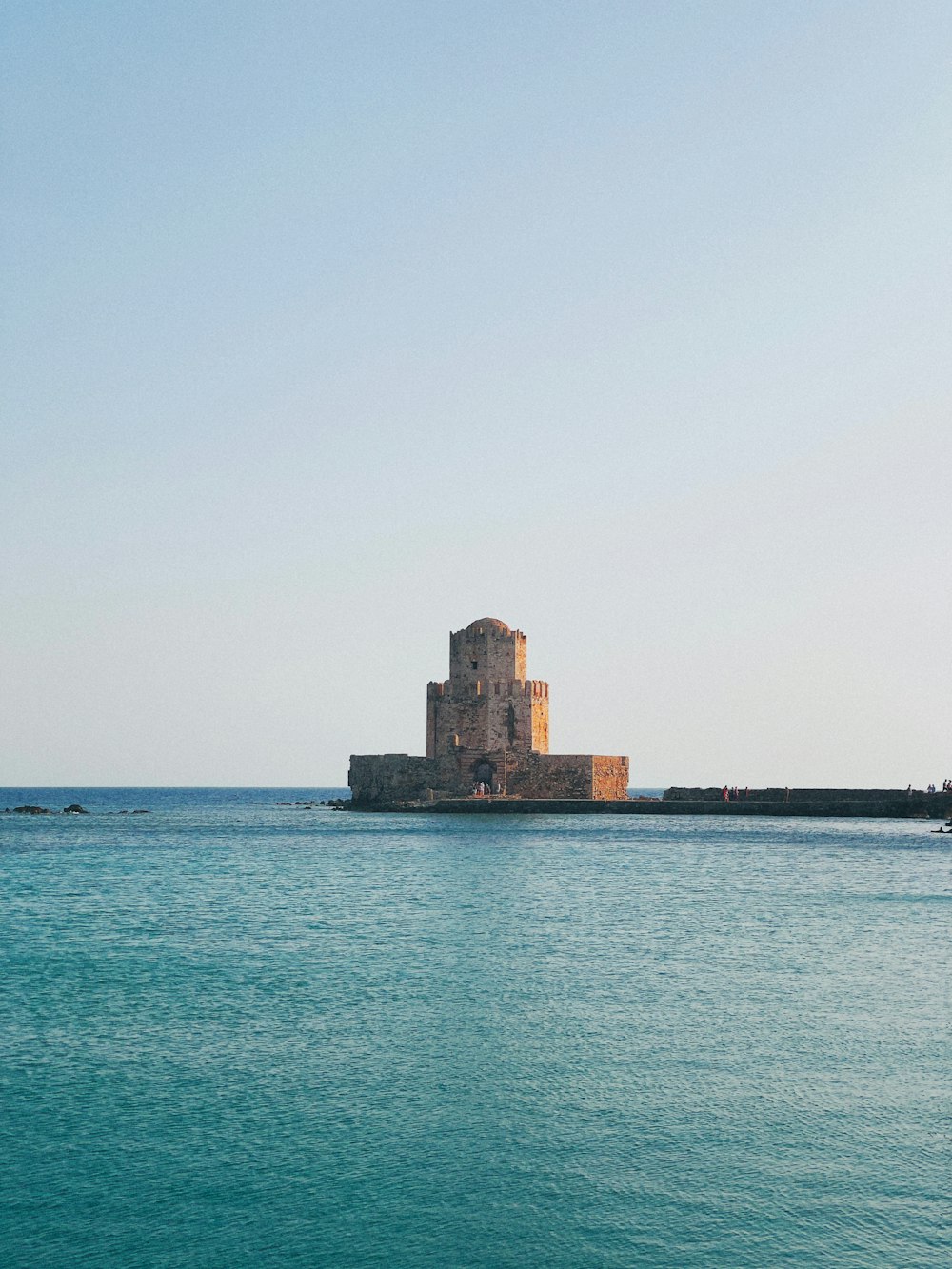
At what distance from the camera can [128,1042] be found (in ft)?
43.7

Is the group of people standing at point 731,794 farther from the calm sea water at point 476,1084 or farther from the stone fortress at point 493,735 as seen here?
the calm sea water at point 476,1084

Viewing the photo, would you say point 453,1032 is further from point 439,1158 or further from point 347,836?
point 347,836

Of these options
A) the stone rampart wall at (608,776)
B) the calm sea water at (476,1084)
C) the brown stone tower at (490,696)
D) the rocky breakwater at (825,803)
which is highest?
the brown stone tower at (490,696)

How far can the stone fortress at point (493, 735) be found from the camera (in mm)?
67375

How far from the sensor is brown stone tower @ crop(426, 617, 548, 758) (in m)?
67.4

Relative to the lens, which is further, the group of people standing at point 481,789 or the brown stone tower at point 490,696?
the group of people standing at point 481,789

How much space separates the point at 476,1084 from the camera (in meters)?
11.7

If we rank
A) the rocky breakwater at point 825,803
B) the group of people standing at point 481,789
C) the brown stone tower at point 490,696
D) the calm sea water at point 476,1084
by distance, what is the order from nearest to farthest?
the calm sea water at point 476,1084
the rocky breakwater at point 825,803
the brown stone tower at point 490,696
the group of people standing at point 481,789

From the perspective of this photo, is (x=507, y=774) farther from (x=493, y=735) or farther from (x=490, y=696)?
(x=490, y=696)

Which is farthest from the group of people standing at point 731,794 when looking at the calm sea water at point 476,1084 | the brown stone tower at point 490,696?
the calm sea water at point 476,1084

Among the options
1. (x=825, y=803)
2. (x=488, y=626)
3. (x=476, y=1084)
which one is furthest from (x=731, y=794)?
(x=476, y=1084)

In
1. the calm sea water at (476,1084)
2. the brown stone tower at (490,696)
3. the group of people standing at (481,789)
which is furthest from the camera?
the group of people standing at (481,789)

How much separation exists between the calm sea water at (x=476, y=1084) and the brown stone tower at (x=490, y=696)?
41674 mm

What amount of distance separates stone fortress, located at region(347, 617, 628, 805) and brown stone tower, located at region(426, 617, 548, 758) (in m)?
0.05
